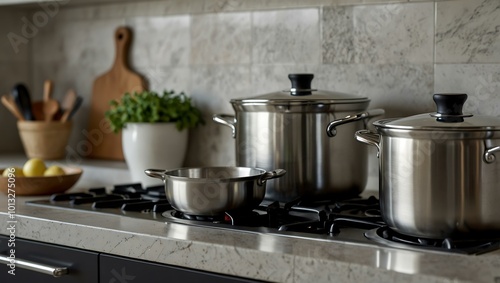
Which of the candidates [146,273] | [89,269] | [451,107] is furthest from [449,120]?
[89,269]

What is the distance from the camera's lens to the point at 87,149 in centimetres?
273

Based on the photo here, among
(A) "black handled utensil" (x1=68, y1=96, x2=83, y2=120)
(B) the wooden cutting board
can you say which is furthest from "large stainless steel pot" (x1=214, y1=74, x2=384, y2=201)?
(A) "black handled utensil" (x1=68, y1=96, x2=83, y2=120)

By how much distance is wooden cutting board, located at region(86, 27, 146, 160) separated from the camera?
256cm

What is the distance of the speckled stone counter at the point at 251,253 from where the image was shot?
120 centimetres

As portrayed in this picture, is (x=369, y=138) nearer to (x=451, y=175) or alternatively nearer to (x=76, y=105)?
(x=451, y=175)

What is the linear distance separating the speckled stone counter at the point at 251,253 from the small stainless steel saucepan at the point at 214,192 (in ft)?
0.17

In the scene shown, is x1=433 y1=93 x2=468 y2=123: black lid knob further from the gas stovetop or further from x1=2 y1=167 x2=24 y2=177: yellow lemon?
x1=2 y1=167 x2=24 y2=177: yellow lemon

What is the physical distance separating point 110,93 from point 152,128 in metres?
0.45

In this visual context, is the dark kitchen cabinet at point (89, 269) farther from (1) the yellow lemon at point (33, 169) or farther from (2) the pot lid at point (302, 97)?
(2) the pot lid at point (302, 97)

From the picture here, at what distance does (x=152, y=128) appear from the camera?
2250 mm

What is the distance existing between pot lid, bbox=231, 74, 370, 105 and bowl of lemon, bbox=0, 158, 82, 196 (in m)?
0.56

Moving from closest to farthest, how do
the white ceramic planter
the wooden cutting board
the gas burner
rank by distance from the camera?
the gas burner, the white ceramic planter, the wooden cutting board

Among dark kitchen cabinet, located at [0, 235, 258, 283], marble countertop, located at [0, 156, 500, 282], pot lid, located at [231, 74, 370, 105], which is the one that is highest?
pot lid, located at [231, 74, 370, 105]

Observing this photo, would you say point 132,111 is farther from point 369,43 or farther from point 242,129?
point 369,43
